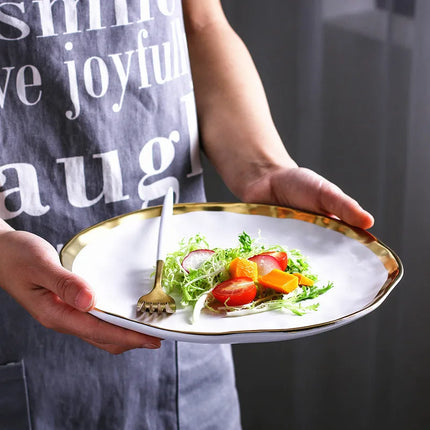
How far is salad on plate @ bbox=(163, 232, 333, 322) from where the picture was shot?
0.80 meters

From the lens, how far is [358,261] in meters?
0.87

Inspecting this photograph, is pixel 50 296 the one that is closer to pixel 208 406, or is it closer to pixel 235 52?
pixel 208 406

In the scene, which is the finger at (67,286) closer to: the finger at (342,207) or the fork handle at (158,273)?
the fork handle at (158,273)

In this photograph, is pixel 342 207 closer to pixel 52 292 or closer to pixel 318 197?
pixel 318 197

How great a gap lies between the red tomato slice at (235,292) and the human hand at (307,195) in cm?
19

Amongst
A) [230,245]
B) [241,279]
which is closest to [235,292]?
[241,279]

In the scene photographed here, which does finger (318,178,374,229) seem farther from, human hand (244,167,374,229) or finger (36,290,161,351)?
finger (36,290,161,351)

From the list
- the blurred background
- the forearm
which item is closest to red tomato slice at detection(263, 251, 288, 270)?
the forearm

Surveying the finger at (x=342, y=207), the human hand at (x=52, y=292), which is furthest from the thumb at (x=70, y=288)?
the finger at (x=342, y=207)

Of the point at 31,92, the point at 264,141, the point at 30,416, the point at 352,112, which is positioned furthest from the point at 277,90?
the point at 30,416

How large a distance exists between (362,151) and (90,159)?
2.70ft

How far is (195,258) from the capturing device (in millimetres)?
886

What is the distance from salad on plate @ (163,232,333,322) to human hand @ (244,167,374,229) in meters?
0.09

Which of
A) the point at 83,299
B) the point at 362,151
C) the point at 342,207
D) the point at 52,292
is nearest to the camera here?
the point at 83,299
